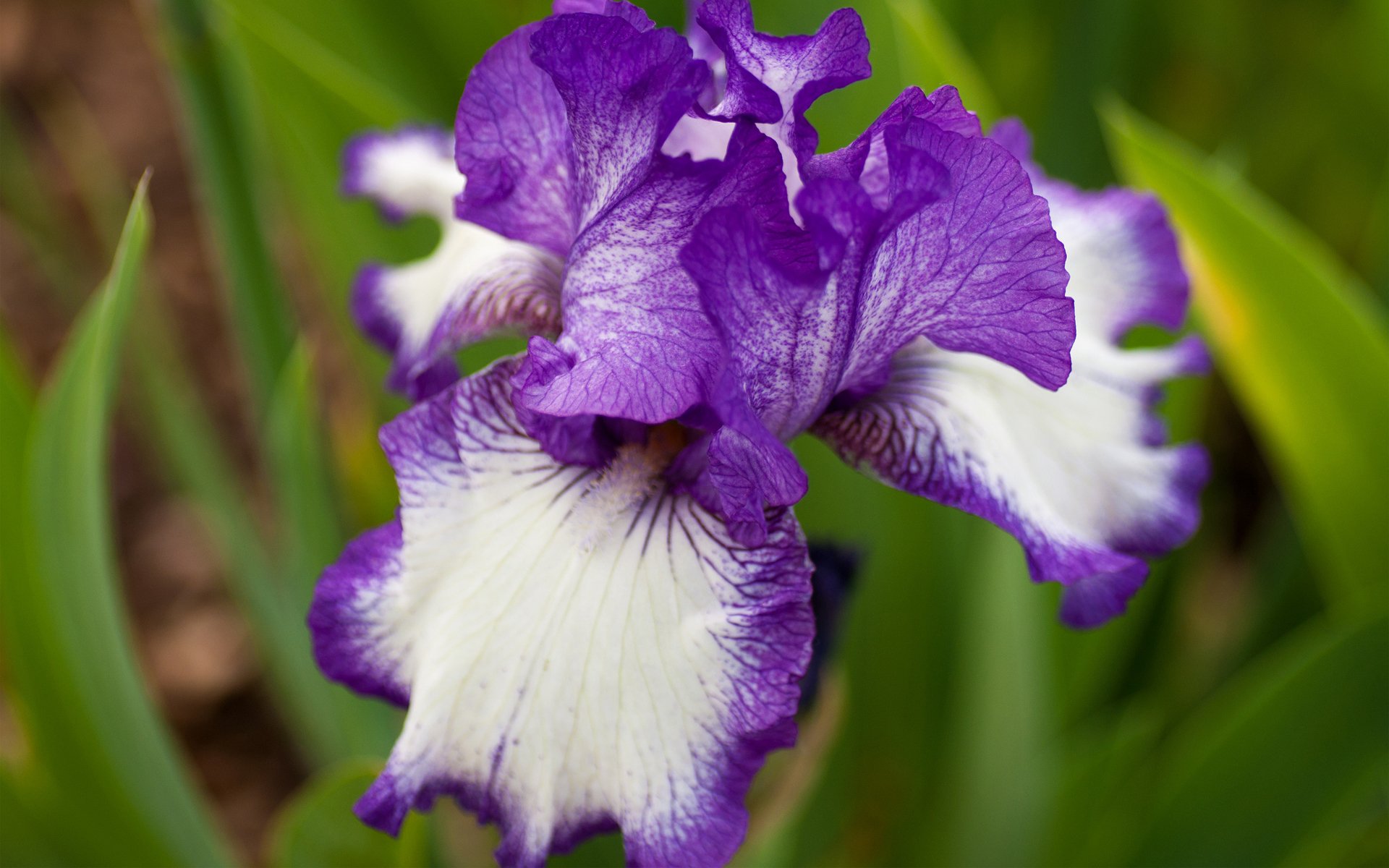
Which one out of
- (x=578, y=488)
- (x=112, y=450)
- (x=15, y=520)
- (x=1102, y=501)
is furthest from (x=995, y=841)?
(x=112, y=450)

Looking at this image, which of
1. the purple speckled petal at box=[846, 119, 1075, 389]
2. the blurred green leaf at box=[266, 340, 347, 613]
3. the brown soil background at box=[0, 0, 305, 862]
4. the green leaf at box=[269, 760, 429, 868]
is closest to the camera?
the purple speckled petal at box=[846, 119, 1075, 389]

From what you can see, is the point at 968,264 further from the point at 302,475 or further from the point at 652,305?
the point at 302,475

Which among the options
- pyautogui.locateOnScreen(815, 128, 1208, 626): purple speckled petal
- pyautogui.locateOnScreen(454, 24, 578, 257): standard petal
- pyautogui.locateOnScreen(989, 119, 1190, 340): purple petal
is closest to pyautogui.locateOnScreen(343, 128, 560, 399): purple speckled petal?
pyautogui.locateOnScreen(454, 24, 578, 257): standard petal

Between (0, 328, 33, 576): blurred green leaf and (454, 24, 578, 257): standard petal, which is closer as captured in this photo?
(454, 24, 578, 257): standard petal

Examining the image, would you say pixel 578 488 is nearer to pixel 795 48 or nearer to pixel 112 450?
pixel 795 48

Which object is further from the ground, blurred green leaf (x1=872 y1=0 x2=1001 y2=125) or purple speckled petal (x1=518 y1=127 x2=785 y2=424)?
blurred green leaf (x1=872 y1=0 x2=1001 y2=125)

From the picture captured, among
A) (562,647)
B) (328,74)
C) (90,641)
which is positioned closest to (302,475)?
(90,641)

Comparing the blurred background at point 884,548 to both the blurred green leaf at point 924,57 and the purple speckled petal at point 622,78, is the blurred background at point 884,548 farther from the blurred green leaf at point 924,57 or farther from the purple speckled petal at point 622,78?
the purple speckled petal at point 622,78

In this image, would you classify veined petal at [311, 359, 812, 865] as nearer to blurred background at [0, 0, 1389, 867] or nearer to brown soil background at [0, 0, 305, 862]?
blurred background at [0, 0, 1389, 867]
